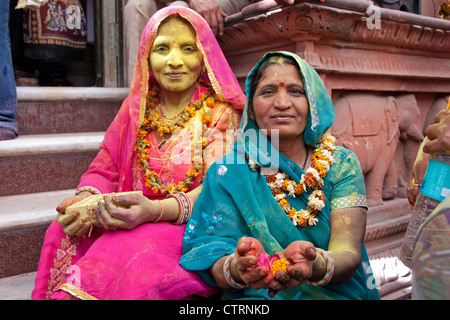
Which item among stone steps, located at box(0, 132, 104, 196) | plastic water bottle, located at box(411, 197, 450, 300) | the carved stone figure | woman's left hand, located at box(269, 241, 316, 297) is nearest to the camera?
plastic water bottle, located at box(411, 197, 450, 300)

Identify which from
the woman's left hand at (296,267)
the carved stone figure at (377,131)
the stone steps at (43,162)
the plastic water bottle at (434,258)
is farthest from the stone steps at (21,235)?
the plastic water bottle at (434,258)

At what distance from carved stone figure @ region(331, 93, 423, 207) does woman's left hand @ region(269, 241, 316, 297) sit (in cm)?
147

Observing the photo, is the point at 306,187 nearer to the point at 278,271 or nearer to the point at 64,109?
the point at 278,271

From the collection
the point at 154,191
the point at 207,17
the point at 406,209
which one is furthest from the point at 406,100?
the point at 154,191

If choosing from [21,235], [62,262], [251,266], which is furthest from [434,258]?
[21,235]

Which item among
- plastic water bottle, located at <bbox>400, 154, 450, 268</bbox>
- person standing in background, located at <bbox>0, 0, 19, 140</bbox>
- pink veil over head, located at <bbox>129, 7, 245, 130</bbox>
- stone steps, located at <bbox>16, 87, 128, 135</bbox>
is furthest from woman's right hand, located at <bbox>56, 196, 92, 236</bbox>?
stone steps, located at <bbox>16, 87, 128, 135</bbox>

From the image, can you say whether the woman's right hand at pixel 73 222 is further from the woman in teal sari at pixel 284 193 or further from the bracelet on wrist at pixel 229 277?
the bracelet on wrist at pixel 229 277

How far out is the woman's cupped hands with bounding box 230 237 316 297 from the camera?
4.51 feet

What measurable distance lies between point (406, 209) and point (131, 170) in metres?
2.12

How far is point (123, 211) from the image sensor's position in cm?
182

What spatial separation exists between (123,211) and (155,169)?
16.5 inches

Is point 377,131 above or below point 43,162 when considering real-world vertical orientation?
above

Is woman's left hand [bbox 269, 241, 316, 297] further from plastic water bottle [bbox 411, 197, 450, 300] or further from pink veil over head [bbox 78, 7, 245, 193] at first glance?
pink veil over head [bbox 78, 7, 245, 193]
